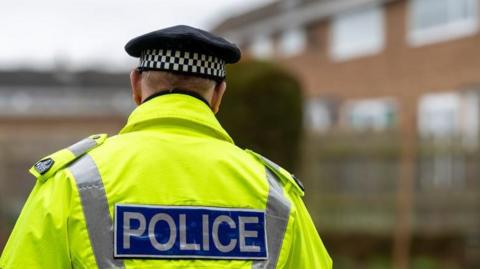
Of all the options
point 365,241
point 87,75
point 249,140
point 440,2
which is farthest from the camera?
point 87,75

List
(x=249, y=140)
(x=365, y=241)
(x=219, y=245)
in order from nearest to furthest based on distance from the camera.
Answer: (x=219, y=245), (x=249, y=140), (x=365, y=241)

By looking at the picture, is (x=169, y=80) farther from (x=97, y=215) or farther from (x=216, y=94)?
(x=97, y=215)

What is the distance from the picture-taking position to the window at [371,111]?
3212 centimetres

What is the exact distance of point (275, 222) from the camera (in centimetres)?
334

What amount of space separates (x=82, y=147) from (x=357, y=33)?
30838 mm

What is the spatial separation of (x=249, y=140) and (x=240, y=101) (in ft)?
1.54

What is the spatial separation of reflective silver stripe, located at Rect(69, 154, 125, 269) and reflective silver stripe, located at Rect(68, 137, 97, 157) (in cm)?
6

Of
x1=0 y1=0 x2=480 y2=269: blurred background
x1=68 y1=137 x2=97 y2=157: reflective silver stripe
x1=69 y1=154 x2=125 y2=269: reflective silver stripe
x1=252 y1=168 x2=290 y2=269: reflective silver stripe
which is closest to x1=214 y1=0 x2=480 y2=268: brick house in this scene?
x1=0 y1=0 x2=480 y2=269: blurred background

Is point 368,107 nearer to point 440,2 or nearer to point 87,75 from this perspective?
point 440,2

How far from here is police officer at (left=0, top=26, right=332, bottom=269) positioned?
308 cm

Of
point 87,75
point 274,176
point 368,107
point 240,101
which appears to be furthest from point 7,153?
point 87,75

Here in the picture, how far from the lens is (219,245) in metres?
3.22

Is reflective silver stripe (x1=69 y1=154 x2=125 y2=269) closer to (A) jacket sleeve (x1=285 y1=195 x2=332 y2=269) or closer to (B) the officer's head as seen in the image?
(B) the officer's head

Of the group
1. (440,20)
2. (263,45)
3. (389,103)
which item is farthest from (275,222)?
(263,45)
